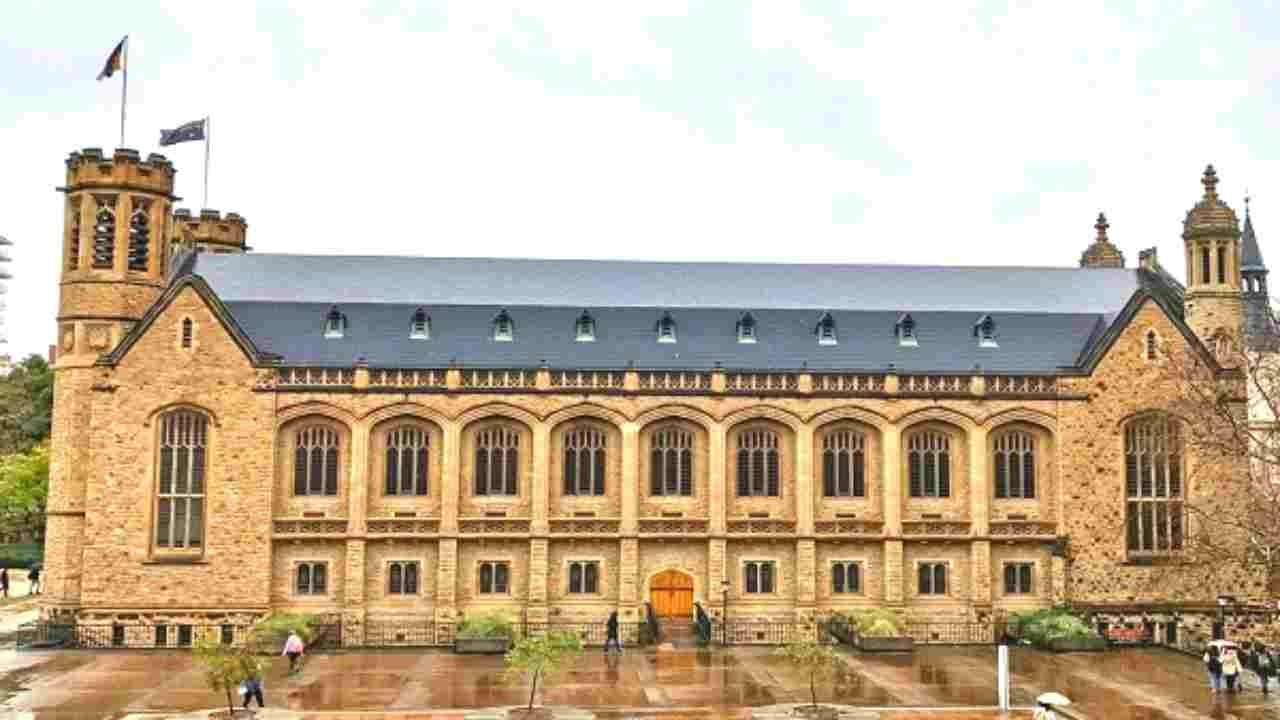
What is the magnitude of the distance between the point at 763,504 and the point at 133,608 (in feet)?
80.9

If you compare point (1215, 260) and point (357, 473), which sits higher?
point (1215, 260)

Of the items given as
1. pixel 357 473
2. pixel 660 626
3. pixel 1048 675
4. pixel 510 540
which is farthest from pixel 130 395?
pixel 1048 675

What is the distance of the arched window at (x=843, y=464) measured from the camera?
52438 millimetres

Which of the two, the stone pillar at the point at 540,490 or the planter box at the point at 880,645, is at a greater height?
the stone pillar at the point at 540,490

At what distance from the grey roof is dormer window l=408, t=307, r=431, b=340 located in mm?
52757

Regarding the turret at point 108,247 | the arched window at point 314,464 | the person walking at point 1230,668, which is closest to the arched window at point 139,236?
the turret at point 108,247

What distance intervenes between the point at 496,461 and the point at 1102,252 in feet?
118

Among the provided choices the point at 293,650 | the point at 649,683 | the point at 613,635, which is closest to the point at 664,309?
the point at 613,635

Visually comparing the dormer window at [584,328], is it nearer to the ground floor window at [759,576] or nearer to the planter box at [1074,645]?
the ground floor window at [759,576]

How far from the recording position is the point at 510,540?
167 ft

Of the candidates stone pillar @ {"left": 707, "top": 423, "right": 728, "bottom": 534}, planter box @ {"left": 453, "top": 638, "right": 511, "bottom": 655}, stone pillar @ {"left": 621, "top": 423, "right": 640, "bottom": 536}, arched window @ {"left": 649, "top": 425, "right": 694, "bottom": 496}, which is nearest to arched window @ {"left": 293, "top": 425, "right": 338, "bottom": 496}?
planter box @ {"left": 453, "top": 638, "right": 511, "bottom": 655}

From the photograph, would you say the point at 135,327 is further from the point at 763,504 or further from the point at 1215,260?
the point at 1215,260

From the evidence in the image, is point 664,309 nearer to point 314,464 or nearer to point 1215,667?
point 314,464

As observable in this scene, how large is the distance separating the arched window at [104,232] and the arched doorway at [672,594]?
25.3 metres
